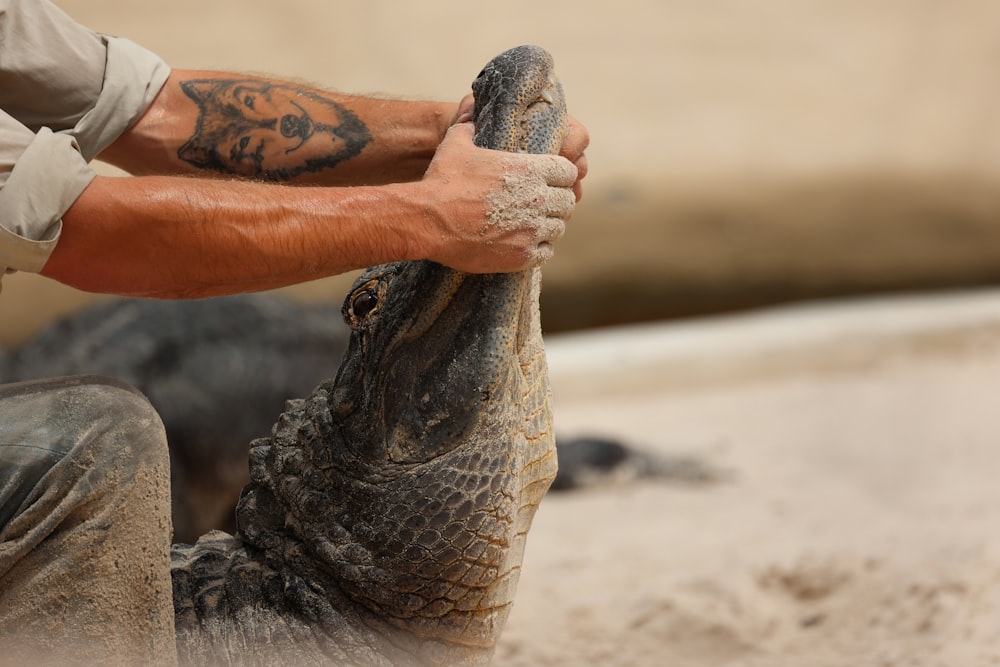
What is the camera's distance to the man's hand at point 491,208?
1.78 meters

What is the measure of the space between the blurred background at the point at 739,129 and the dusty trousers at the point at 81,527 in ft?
15.6

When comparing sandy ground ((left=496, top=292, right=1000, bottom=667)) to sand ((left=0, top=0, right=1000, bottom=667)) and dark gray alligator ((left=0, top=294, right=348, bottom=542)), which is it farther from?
dark gray alligator ((left=0, top=294, right=348, bottom=542))

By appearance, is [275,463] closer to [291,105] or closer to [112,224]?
[112,224]

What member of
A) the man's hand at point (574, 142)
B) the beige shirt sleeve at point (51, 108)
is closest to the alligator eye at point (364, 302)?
the man's hand at point (574, 142)

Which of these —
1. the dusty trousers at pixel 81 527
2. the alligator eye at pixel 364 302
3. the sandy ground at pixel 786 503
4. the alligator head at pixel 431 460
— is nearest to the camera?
the dusty trousers at pixel 81 527

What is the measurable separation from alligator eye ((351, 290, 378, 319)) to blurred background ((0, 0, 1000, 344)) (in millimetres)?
4545

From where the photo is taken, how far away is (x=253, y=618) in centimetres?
201

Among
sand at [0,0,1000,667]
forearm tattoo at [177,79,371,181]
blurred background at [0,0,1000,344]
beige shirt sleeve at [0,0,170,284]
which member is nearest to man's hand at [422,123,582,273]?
beige shirt sleeve at [0,0,170,284]

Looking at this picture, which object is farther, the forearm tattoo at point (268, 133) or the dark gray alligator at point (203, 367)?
the dark gray alligator at point (203, 367)

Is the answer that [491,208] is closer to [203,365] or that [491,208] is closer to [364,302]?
[364,302]

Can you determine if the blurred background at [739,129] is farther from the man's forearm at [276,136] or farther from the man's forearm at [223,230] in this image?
the man's forearm at [223,230]

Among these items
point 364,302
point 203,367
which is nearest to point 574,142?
point 364,302

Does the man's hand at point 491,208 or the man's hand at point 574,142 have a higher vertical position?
the man's hand at point 574,142

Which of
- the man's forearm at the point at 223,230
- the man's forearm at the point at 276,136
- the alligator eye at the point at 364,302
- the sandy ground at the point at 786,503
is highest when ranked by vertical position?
the man's forearm at the point at 276,136
